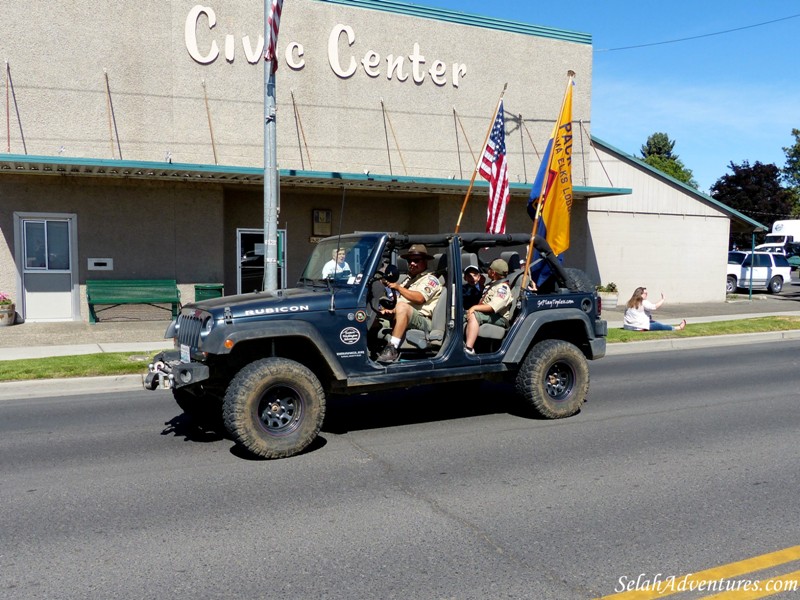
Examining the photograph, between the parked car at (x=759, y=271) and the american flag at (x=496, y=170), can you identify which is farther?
the parked car at (x=759, y=271)

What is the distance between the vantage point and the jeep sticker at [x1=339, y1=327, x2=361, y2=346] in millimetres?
6434

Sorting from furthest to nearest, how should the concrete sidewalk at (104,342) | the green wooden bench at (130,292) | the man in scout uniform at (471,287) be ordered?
the green wooden bench at (130,292) → the concrete sidewalk at (104,342) → the man in scout uniform at (471,287)

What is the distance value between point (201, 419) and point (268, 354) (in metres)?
1.58

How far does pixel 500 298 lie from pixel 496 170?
22.8ft

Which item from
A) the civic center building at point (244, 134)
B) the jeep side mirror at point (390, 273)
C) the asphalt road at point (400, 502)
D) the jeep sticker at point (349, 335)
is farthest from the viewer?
the civic center building at point (244, 134)

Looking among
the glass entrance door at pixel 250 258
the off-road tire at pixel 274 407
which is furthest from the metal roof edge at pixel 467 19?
the off-road tire at pixel 274 407

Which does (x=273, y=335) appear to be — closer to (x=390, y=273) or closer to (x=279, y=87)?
(x=390, y=273)

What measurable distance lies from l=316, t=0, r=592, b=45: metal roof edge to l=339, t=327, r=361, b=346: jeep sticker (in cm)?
1381

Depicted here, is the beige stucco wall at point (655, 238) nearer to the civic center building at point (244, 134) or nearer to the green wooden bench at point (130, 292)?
the civic center building at point (244, 134)

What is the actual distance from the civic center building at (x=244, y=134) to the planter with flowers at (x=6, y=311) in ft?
1.18

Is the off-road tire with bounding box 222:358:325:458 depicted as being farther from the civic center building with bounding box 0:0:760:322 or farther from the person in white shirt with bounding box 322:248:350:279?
the civic center building with bounding box 0:0:760:322

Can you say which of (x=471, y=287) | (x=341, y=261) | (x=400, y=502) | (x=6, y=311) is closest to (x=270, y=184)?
(x=471, y=287)

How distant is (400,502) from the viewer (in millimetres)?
5148

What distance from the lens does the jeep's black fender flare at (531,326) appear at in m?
7.33
